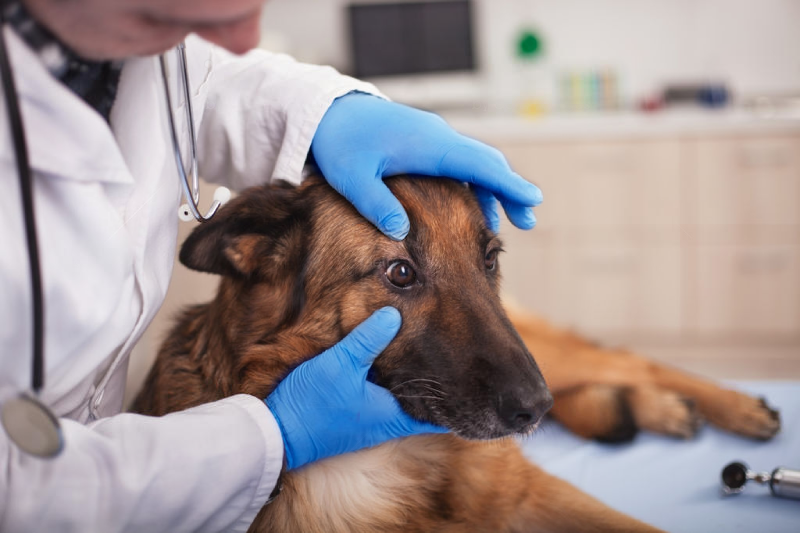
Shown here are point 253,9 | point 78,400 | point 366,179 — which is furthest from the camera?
point 366,179

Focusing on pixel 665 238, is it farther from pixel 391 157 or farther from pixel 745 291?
pixel 391 157

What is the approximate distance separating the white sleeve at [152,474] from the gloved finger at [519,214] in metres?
0.56

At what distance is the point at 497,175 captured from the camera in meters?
1.17

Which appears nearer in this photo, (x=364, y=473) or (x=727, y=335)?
(x=364, y=473)

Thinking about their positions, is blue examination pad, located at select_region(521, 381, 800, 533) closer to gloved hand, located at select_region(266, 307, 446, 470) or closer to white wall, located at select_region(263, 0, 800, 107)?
gloved hand, located at select_region(266, 307, 446, 470)

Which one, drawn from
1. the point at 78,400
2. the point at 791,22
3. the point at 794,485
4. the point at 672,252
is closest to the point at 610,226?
the point at 672,252

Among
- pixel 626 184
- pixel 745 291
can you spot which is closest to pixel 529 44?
pixel 626 184

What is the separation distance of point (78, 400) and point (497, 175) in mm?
710

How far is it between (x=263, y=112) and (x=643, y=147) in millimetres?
2727

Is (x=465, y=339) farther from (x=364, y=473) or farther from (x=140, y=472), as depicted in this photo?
(x=140, y=472)

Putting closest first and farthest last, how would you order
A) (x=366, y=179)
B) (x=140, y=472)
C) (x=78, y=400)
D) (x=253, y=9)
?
1. (x=253, y=9)
2. (x=140, y=472)
3. (x=78, y=400)
4. (x=366, y=179)

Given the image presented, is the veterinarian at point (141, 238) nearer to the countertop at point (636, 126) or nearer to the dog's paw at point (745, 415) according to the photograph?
the dog's paw at point (745, 415)

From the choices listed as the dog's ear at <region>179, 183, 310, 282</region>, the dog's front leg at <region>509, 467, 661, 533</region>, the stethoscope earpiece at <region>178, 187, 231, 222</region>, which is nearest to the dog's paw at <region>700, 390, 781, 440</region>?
the dog's front leg at <region>509, 467, 661, 533</region>

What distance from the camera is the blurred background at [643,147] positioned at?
3.54 m
